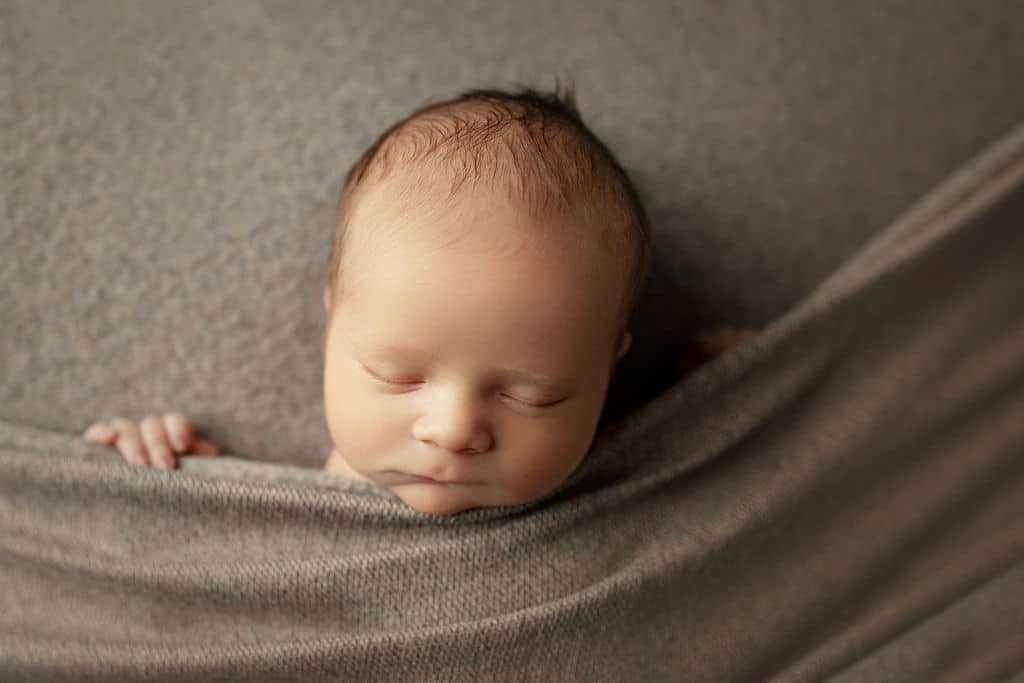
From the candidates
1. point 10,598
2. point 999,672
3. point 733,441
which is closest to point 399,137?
point 733,441

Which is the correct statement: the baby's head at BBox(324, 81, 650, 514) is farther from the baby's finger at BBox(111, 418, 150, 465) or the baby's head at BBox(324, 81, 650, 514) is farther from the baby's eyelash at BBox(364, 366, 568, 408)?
the baby's finger at BBox(111, 418, 150, 465)

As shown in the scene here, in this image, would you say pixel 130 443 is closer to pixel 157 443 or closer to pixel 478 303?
pixel 157 443

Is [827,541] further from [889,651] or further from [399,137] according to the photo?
[399,137]

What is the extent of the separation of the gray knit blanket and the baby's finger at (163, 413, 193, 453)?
0.03 metres

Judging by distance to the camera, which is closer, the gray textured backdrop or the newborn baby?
the newborn baby

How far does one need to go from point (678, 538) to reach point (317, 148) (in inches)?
24.4

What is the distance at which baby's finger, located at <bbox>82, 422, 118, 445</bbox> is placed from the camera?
1029 mm

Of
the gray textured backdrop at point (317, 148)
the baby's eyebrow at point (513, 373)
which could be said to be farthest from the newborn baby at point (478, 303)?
the gray textured backdrop at point (317, 148)

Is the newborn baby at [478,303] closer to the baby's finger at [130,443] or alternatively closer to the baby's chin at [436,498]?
the baby's chin at [436,498]

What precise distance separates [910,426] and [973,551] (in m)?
0.16

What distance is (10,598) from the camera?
95 centimetres

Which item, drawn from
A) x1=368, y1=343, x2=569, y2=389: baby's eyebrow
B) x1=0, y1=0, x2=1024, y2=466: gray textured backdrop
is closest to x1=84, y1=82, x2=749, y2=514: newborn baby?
x1=368, y1=343, x2=569, y2=389: baby's eyebrow

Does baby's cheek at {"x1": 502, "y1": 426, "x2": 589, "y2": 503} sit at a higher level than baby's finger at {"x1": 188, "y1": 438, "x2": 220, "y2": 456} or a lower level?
higher

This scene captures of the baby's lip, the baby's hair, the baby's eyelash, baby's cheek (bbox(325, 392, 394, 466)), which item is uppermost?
the baby's hair
